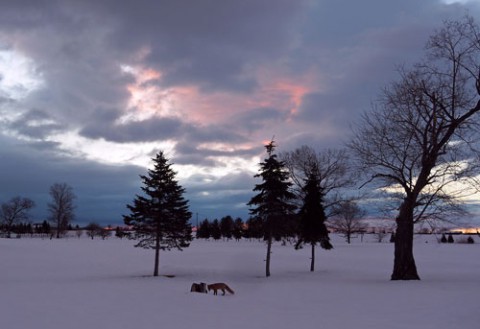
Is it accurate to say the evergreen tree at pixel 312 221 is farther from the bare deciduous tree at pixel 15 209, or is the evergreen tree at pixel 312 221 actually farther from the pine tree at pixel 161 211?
the bare deciduous tree at pixel 15 209

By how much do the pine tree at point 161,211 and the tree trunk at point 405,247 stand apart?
53.7 feet

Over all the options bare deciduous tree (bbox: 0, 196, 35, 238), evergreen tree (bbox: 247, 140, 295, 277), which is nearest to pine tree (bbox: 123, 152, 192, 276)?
evergreen tree (bbox: 247, 140, 295, 277)

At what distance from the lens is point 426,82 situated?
79.0ft

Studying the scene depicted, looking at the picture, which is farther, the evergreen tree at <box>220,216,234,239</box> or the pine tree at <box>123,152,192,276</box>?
the evergreen tree at <box>220,216,234,239</box>

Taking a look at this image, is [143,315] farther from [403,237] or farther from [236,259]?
[236,259]

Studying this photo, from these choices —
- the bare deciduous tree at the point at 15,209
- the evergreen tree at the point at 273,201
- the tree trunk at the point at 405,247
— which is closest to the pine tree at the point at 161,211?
the evergreen tree at the point at 273,201

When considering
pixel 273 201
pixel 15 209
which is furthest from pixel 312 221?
pixel 15 209

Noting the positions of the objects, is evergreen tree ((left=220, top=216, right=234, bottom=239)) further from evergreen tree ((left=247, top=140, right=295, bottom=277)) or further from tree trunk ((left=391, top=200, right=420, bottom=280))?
tree trunk ((left=391, top=200, right=420, bottom=280))

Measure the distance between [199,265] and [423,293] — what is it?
91.2ft

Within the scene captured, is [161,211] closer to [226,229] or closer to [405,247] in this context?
[405,247]

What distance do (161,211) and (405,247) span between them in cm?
1876

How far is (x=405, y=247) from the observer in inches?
998

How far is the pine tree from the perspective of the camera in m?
34.9

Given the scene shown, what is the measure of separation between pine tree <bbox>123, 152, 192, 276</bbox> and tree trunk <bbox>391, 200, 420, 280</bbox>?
16356 mm
